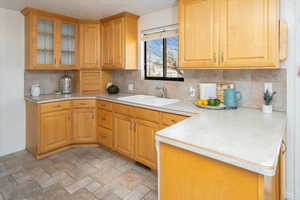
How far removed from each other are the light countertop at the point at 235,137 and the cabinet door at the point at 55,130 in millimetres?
2237

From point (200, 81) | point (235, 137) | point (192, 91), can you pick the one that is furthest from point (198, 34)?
point (235, 137)

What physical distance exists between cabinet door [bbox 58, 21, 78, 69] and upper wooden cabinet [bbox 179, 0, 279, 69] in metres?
2.12

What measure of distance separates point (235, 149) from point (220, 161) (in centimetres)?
10

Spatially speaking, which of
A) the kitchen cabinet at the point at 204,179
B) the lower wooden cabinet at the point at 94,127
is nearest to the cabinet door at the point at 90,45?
the lower wooden cabinet at the point at 94,127

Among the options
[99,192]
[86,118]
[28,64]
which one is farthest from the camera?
[86,118]

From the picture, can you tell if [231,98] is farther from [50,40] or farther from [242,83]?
[50,40]

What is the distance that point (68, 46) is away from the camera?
3.39 metres

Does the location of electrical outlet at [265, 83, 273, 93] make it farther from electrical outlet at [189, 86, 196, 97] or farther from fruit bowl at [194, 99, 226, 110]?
electrical outlet at [189, 86, 196, 97]

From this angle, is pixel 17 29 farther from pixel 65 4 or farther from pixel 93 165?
pixel 93 165

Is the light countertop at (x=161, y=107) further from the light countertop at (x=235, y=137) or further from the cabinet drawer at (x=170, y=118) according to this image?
the light countertop at (x=235, y=137)

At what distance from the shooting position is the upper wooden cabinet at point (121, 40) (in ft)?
10.1

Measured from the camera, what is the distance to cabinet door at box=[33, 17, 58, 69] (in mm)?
2936

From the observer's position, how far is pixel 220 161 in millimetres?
986

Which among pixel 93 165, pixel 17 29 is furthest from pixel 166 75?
pixel 17 29
